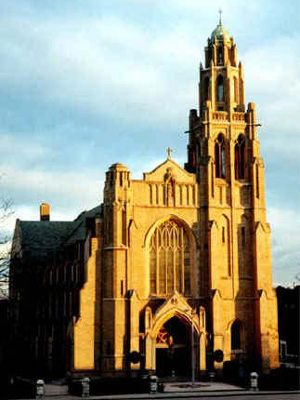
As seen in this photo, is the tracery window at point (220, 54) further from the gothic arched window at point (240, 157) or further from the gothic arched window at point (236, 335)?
the gothic arched window at point (236, 335)

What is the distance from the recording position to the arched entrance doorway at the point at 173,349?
2245 inches

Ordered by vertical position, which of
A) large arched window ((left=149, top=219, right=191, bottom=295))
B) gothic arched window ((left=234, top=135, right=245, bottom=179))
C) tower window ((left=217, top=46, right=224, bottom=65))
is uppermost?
tower window ((left=217, top=46, right=224, bottom=65))

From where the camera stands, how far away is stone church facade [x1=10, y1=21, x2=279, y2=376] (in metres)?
55.0

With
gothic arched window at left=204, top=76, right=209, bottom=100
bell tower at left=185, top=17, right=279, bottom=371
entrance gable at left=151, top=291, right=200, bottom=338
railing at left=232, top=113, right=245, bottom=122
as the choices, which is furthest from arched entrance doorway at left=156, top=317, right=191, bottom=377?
gothic arched window at left=204, top=76, right=209, bottom=100

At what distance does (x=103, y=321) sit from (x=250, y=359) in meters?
13.0

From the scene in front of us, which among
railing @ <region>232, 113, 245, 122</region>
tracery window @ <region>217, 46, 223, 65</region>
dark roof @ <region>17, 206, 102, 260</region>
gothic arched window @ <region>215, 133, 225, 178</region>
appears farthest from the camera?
dark roof @ <region>17, 206, 102, 260</region>

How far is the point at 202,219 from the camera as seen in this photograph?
59281 mm

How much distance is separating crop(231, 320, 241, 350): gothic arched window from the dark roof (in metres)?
21.9

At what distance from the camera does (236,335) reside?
58875mm

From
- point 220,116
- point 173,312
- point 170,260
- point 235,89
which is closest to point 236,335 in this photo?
point 173,312

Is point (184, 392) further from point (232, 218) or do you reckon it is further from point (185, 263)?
point (232, 218)

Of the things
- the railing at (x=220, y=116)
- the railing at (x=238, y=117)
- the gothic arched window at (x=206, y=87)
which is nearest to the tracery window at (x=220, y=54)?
the gothic arched window at (x=206, y=87)

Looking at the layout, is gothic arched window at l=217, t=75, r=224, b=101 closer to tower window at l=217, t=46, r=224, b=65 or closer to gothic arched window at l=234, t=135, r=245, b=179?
tower window at l=217, t=46, r=224, b=65

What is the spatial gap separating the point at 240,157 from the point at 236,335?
15.8m
